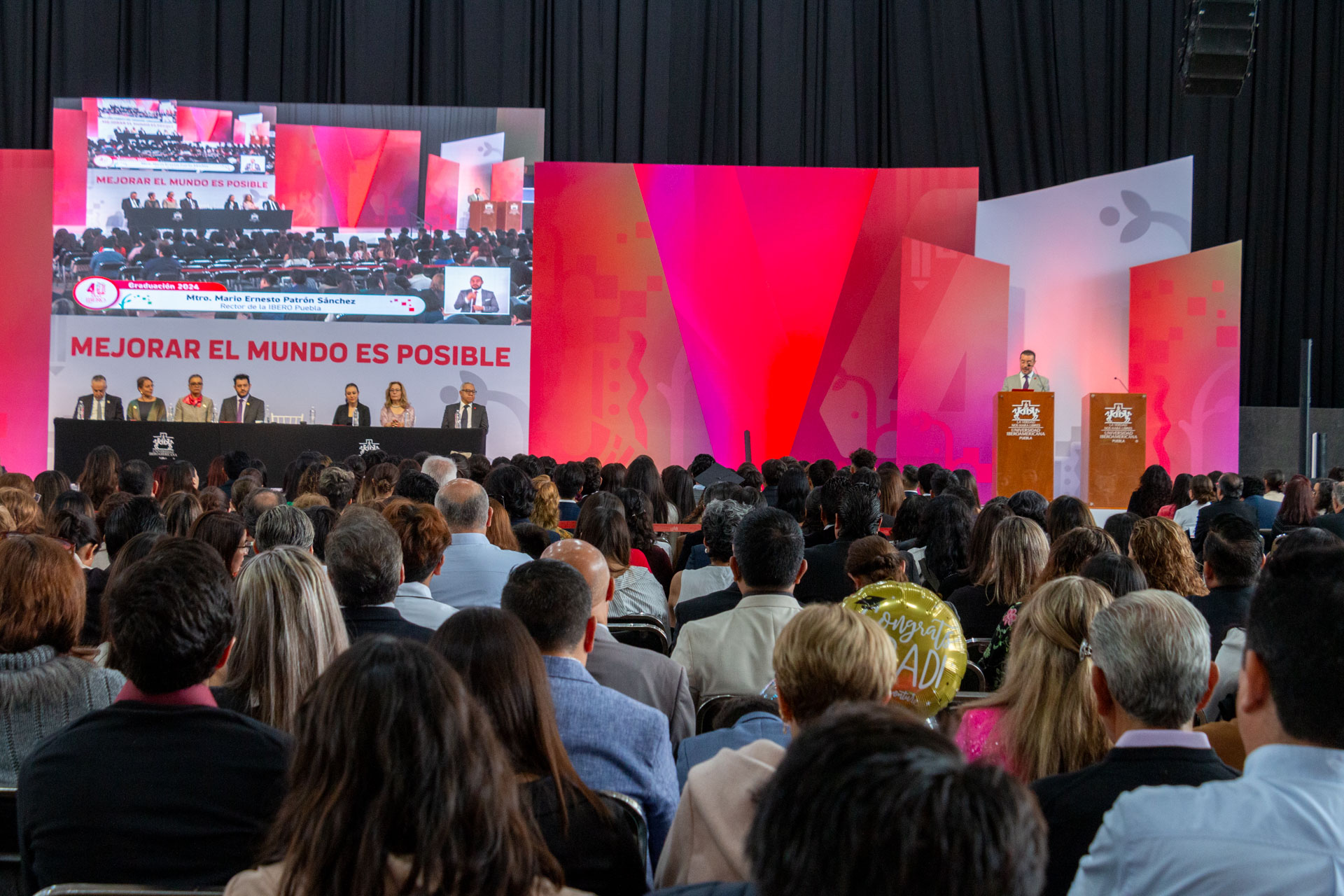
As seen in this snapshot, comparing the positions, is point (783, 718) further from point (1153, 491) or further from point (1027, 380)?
point (1027, 380)

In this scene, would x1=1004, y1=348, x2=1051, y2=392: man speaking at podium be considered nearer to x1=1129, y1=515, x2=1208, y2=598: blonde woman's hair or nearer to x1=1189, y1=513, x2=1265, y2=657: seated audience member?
x1=1129, y1=515, x2=1208, y2=598: blonde woman's hair

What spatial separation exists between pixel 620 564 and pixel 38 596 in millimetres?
2013

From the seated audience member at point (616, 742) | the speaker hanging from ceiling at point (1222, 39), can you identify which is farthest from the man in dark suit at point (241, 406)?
the seated audience member at point (616, 742)

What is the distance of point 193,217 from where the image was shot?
11.0 metres

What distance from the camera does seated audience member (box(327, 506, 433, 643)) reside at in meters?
2.68

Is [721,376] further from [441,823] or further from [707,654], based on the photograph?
[441,823]

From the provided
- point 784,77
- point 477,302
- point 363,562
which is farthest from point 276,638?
point 784,77

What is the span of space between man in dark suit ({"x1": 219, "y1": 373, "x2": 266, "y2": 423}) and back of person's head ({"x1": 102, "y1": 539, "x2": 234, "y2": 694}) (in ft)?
31.5

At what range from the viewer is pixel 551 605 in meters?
2.12

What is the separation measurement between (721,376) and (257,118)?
17.1 feet

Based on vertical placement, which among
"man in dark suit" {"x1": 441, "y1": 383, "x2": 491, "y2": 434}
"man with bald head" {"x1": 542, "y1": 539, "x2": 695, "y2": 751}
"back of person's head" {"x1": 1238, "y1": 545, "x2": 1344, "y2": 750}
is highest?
"man in dark suit" {"x1": 441, "y1": 383, "x2": 491, "y2": 434}

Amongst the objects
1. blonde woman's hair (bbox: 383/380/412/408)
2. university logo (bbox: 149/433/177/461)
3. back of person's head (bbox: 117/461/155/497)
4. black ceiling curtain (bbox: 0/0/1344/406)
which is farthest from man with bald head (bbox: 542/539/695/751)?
black ceiling curtain (bbox: 0/0/1344/406)

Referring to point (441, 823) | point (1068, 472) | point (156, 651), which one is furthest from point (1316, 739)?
point (1068, 472)

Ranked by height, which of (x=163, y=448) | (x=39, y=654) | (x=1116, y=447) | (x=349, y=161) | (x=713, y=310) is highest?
(x=349, y=161)
